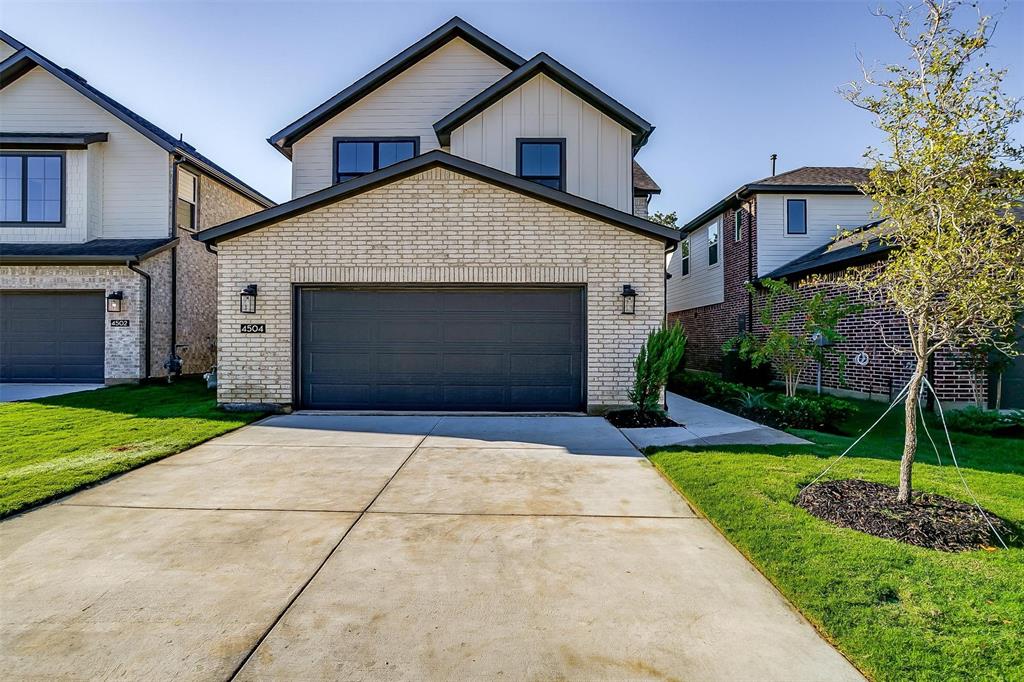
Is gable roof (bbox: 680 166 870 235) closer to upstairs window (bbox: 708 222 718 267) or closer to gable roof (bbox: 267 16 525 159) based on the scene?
upstairs window (bbox: 708 222 718 267)

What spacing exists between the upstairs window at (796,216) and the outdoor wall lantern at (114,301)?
Answer: 58.4 ft

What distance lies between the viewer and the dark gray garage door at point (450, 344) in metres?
9.26

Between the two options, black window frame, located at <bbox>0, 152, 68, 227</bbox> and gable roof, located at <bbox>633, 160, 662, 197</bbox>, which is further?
gable roof, located at <bbox>633, 160, 662, 197</bbox>

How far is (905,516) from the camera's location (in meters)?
3.93

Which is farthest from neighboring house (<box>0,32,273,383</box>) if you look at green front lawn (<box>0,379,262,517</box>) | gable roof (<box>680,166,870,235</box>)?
gable roof (<box>680,166,870,235</box>)

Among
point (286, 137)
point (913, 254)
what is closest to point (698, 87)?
point (913, 254)

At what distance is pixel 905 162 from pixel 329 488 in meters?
5.87

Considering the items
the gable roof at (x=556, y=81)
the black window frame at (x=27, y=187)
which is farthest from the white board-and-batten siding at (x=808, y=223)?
the black window frame at (x=27, y=187)

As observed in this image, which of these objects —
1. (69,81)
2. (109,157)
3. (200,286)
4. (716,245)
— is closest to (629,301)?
(716,245)

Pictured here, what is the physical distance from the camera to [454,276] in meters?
9.09

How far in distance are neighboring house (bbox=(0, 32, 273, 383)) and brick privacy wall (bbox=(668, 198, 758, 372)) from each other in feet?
46.8

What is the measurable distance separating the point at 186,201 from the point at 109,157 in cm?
204

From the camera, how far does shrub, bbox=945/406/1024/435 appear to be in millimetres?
7602

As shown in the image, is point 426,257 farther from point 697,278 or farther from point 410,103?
point 697,278
